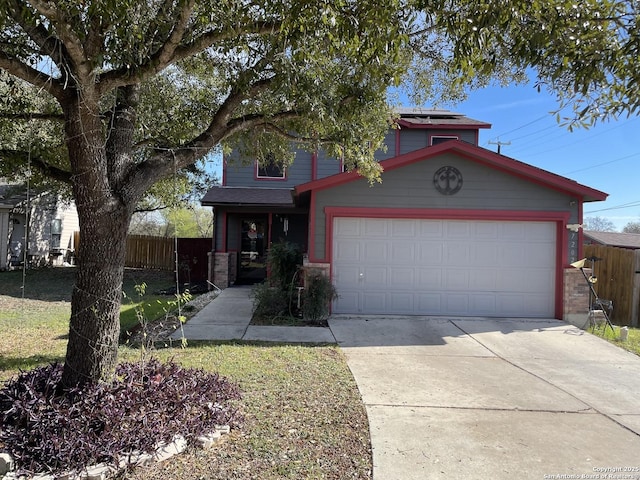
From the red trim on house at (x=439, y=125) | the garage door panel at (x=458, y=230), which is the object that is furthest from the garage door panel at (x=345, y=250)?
the red trim on house at (x=439, y=125)

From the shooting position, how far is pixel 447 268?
9.34 meters

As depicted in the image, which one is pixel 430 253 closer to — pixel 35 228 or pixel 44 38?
pixel 44 38

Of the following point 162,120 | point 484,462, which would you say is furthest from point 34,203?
point 484,462

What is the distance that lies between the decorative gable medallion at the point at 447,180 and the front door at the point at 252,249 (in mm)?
6795

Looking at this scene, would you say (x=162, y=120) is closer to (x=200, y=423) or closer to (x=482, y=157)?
(x=200, y=423)

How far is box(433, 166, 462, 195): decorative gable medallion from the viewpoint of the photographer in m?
9.14

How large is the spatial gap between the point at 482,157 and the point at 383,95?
388 centimetres

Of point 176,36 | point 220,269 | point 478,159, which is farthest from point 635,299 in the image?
point 176,36

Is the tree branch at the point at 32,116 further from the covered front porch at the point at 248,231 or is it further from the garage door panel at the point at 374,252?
the covered front porch at the point at 248,231

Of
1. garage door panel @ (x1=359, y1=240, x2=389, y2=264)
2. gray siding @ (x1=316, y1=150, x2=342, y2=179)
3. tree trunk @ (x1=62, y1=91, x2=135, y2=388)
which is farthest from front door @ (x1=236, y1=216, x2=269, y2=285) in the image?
tree trunk @ (x1=62, y1=91, x2=135, y2=388)

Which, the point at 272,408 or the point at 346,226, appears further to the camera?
the point at 346,226

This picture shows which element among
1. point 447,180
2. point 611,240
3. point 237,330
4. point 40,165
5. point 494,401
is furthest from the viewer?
point 611,240

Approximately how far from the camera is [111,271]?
3791 mm

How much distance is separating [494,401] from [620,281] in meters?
9.67
